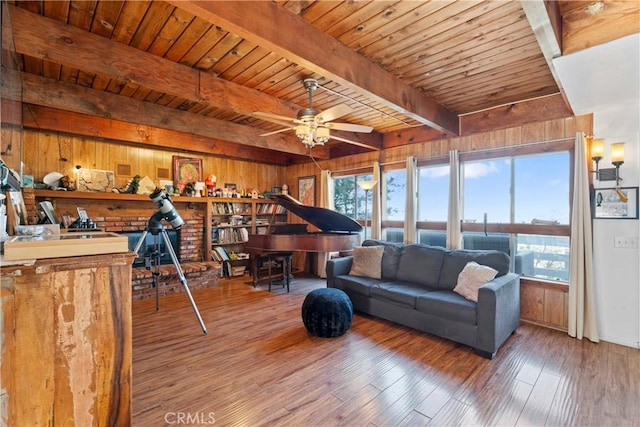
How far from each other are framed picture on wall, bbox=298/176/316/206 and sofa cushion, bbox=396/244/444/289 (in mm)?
2830

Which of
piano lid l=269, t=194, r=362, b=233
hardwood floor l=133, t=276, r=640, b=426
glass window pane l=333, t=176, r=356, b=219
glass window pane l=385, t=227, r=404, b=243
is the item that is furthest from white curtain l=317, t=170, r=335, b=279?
hardwood floor l=133, t=276, r=640, b=426

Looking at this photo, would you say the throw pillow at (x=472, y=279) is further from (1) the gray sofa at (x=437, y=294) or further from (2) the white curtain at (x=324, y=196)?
(2) the white curtain at (x=324, y=196)

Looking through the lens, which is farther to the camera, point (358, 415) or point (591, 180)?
point (591, 180)

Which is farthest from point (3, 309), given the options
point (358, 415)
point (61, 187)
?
point (61, 187)

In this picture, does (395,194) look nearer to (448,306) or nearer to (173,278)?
(448,306)

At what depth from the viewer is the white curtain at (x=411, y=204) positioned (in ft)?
14.7

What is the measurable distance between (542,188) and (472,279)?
160 centimetres

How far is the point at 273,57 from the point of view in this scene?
8.36ft

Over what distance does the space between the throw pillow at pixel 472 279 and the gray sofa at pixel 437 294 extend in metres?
0.07

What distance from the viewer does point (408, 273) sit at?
3.77 m

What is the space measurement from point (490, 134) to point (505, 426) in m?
3.32

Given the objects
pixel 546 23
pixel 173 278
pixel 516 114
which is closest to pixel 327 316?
pixel 546 23

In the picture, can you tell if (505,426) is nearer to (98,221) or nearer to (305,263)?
(305,263)

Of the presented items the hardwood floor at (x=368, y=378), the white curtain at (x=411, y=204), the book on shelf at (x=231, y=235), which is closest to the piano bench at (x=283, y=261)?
the book on shelf at (x=231, y=235)
